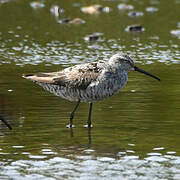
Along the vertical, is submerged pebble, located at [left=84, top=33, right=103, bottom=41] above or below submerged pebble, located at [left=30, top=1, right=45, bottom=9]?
below

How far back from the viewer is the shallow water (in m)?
8.85

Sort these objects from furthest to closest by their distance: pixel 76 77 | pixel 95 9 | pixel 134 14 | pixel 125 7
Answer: pixel 125 7
pixel 95 9
pixel 134 14
pixel 76 77

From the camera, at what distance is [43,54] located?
63.0ft

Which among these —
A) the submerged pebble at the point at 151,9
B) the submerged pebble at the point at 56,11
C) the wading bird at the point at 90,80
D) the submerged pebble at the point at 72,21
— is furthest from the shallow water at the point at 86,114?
the submerged pebble at the point at 151,9

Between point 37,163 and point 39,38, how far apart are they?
13.3 meters

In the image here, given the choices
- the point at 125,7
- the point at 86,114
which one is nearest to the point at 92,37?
the point at 125,7

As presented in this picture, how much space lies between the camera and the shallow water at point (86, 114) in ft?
29.0

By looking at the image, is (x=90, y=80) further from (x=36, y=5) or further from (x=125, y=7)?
(x=36, y=5)

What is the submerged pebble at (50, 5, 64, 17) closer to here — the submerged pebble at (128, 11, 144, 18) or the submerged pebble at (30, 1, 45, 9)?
the submerged pebble at (30, 1, 45, 9)

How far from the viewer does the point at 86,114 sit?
1216 cm

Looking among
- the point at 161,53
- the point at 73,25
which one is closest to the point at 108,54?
the point at 161,53

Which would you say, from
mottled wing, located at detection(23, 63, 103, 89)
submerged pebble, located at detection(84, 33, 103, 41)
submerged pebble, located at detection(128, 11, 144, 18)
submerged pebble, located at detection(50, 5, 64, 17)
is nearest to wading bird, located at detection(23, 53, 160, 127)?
mottled wing, located at detection(23, 63, 103, 89)

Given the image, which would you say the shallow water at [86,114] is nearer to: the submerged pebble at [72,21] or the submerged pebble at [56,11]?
the submerged pebble at [72,21]

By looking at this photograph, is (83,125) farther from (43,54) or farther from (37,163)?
(43,54)
